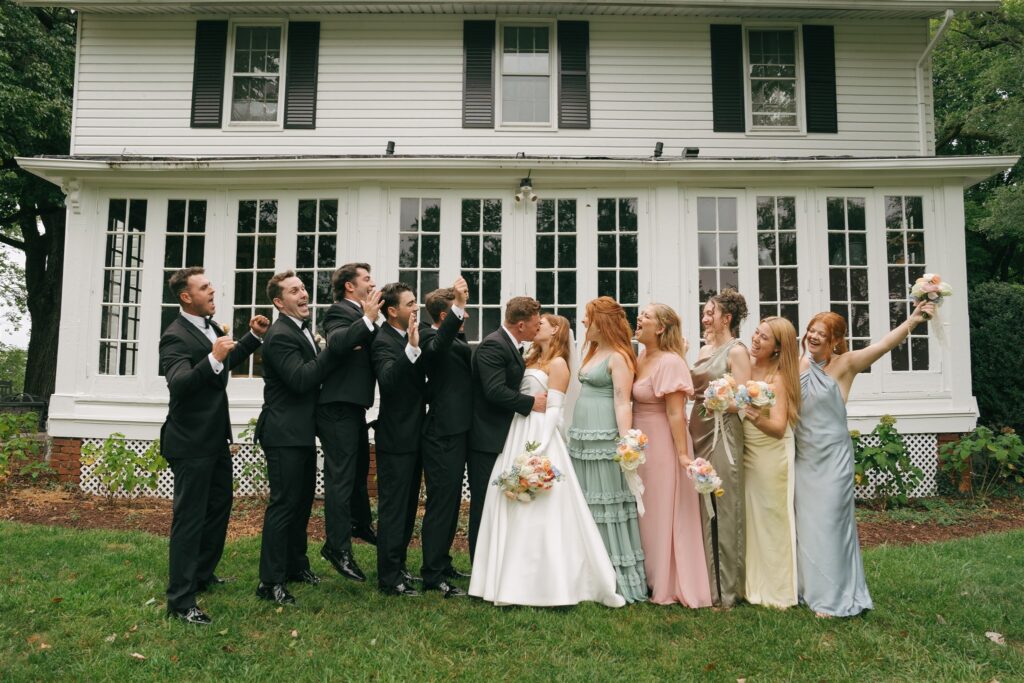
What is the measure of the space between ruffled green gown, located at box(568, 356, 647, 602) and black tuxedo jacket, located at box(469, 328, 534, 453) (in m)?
0.50

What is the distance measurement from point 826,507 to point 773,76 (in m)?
8.01

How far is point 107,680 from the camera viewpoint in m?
3.61

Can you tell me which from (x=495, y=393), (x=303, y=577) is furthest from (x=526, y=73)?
(x=303, y=577)

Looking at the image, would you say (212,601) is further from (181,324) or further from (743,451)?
(743,451)

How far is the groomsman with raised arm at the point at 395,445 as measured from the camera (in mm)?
4738

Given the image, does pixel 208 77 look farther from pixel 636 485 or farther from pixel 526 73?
pixel 636 485

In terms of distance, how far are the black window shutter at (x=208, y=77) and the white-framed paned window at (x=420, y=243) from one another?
3551mm

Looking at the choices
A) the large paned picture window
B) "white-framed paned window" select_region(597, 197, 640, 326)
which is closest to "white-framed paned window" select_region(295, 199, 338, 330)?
the large paned picture window

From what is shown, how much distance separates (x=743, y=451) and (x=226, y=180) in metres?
7.70

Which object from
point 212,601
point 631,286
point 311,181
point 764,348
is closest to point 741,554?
point 764,348

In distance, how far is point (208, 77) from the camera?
32.8 ft

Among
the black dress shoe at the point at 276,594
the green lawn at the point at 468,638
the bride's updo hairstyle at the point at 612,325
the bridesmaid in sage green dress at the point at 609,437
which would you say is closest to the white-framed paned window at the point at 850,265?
the green lawn at the point at 468,638

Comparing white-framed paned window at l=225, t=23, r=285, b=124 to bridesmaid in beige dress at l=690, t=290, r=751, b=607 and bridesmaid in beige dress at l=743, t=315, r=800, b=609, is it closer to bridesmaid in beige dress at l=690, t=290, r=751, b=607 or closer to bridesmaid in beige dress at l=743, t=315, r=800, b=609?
bridesmaid in beige dress at l=690, t=290, r=751, b=607

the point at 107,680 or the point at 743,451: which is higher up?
the point at 743,451
